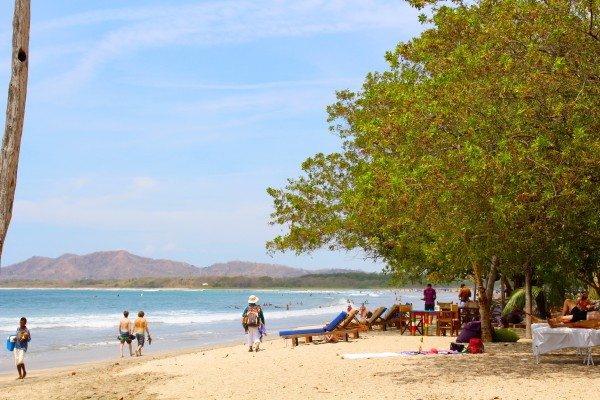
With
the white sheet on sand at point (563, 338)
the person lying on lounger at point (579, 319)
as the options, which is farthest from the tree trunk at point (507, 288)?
the white sheet on sand at point (563, 338)

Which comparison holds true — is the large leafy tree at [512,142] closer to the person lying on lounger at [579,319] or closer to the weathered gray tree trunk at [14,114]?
the person lying on lounger at [579,319]

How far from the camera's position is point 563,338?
15219mm

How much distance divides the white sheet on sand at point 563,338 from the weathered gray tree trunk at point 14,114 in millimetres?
10427

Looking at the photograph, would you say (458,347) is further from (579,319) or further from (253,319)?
(253,319)

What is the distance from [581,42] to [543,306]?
2027 cm

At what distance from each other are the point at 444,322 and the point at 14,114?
17.4 m

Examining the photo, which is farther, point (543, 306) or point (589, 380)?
point (543, 306)

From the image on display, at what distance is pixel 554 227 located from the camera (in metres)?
14.6

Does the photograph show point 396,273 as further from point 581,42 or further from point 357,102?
point 581,42

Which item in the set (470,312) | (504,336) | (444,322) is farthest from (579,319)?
(470,312)

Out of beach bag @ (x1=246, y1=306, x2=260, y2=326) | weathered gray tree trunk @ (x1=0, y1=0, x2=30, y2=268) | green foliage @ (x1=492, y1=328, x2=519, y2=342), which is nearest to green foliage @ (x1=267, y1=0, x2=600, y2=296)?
green foliage @ (x1=492, y1=328, x2=519, y2=342)

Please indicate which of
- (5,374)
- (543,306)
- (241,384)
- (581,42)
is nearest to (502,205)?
(581,42)

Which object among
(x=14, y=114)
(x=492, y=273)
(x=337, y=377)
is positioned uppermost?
(x=14, y=114)

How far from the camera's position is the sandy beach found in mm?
12883
